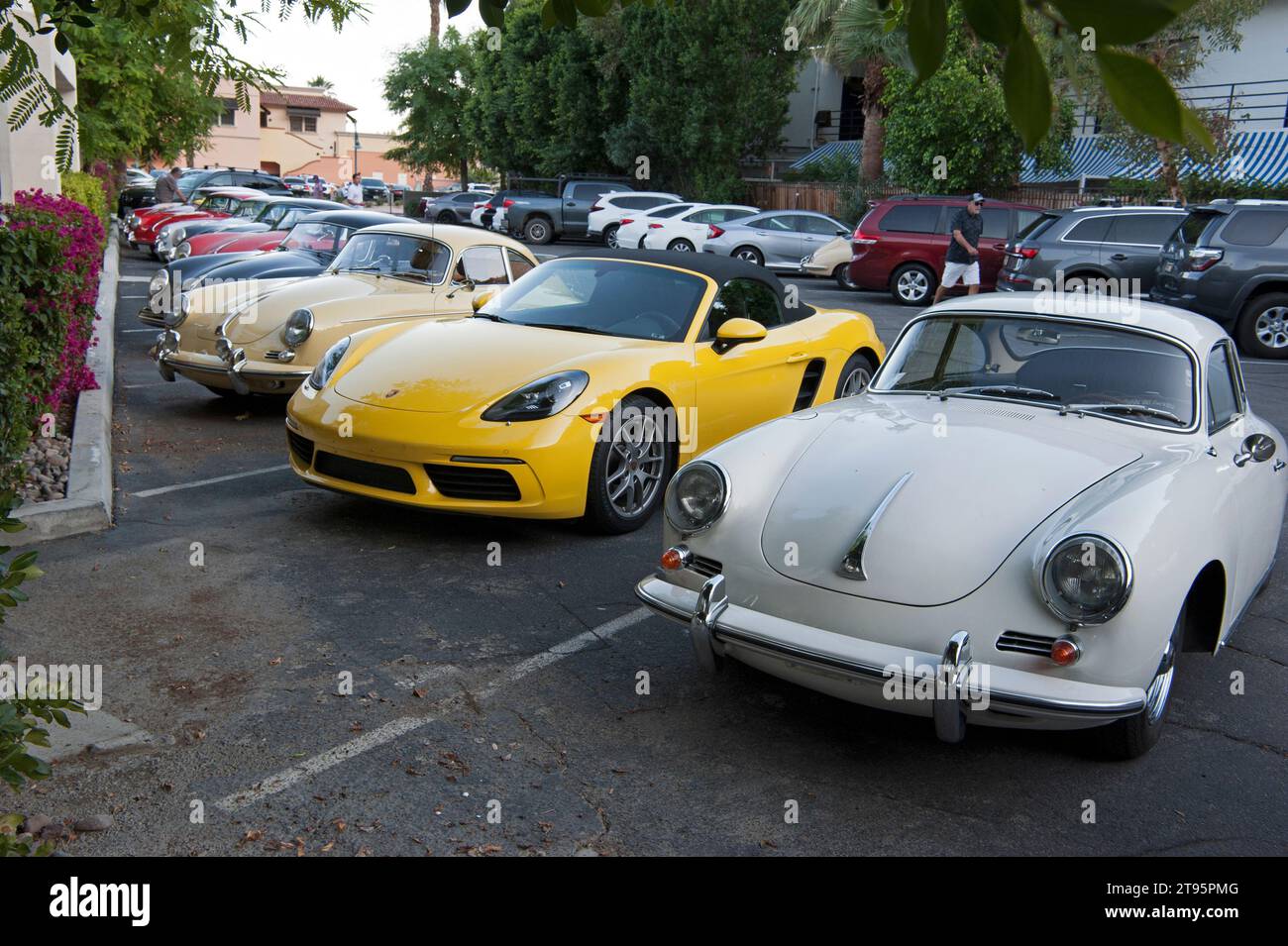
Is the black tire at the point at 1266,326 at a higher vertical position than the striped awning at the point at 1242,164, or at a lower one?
lower

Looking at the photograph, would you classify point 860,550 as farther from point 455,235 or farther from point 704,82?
point 704,82

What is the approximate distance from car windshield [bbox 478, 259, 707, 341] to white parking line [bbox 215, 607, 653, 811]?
220 centimetres

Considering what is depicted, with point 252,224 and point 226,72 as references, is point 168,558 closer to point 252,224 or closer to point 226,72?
point 226,72

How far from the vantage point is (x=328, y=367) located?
683 centimetres

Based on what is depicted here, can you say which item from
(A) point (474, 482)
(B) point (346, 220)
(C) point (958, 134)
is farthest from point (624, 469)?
(C) point (958, 134)

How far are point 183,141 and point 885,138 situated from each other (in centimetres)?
1773

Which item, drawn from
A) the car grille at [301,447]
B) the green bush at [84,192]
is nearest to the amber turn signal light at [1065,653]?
the car grille at [301,447]

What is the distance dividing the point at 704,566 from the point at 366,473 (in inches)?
97.6

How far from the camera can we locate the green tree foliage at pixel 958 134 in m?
25.7

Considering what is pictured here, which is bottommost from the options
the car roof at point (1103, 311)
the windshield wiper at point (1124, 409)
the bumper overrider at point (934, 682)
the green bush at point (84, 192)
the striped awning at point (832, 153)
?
the bumper overrider at point (934, 682)

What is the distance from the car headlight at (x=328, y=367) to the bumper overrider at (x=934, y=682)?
3.66 meters

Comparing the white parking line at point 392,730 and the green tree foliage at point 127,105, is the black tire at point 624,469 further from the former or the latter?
the green tree foliage at point 127,105

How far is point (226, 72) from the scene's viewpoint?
4574 millimetres
